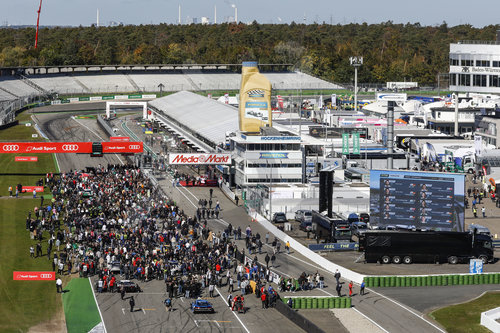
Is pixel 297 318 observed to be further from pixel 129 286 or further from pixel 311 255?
pixel 311 255

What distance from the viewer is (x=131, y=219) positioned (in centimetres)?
6419

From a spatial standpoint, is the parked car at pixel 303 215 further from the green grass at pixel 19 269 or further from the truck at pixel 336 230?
the green grass at pixel 19 269

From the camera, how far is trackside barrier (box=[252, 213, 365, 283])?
51350 millimetres

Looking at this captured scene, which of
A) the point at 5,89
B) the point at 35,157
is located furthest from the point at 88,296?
the point at 5,89

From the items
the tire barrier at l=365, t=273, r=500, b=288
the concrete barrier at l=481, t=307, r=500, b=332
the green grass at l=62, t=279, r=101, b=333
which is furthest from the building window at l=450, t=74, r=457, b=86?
the concrete barrier at l=481, t=307, r=500, b=332

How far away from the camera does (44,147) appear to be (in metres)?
91.2

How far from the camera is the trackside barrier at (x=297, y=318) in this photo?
40.7 meters

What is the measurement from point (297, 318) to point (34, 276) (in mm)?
17471

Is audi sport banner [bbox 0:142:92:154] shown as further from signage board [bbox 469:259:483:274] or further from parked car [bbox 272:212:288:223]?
signage board [bbox 469:259:483:274]

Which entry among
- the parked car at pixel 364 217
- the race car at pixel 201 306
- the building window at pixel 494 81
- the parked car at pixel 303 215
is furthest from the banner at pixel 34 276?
the building window at pixel 494 81

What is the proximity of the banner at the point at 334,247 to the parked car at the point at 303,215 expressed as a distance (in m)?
7.06

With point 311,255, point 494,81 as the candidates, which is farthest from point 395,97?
point 311,255

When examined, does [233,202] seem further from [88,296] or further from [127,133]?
[127,133]

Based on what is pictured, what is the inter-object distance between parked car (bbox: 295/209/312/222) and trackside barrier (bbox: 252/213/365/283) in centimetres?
233
